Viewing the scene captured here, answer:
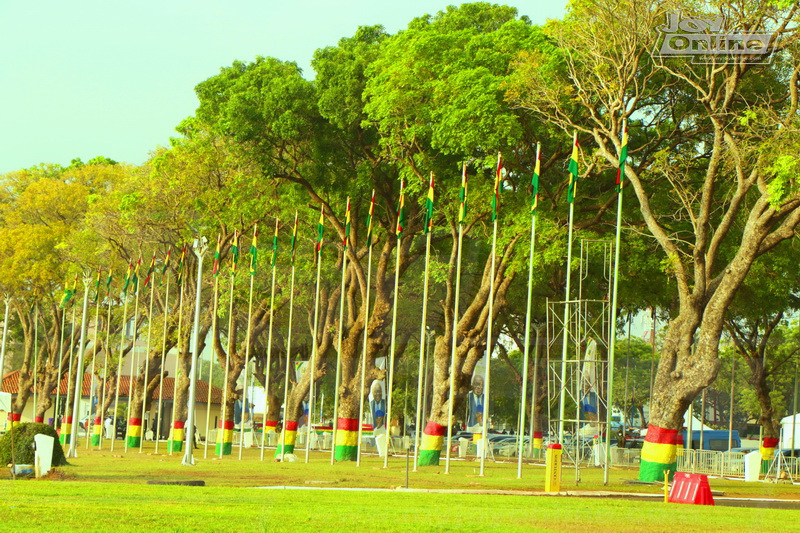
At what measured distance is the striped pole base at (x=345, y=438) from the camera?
3462 centimetres

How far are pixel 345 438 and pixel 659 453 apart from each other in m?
12.9

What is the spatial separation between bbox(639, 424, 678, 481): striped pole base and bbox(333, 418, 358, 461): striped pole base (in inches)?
483

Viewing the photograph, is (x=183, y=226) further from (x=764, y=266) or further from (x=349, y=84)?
(x=764, y=266)

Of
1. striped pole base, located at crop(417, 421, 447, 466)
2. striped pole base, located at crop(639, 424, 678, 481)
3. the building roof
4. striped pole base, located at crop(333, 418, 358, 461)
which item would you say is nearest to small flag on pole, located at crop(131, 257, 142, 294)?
striped pole base, located at crop(333, 418, 358, 461)

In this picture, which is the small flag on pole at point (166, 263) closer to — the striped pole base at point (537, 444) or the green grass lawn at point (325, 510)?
the green grass lawn at point (325, 510)

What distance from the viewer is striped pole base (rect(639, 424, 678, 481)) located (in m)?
25.0

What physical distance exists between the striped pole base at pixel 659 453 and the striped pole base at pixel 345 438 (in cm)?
1228

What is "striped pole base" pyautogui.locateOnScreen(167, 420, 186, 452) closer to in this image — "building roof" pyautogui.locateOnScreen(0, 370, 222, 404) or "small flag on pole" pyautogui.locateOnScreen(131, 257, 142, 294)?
"small flag on pole" pyautogui.locateOnScreen(131, 257, 142, 294)

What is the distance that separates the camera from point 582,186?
32125 mm

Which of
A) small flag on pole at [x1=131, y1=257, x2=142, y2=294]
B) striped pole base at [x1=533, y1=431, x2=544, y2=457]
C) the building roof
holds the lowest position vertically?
striped pole base at [x1=533, y1=431, x2=544, y2=457]

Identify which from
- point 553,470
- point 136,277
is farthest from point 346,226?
point 553,470

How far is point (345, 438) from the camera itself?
34.6 meters

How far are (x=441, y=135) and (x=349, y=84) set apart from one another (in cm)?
558

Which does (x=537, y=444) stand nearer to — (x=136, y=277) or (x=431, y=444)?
(x=431, y=444)
